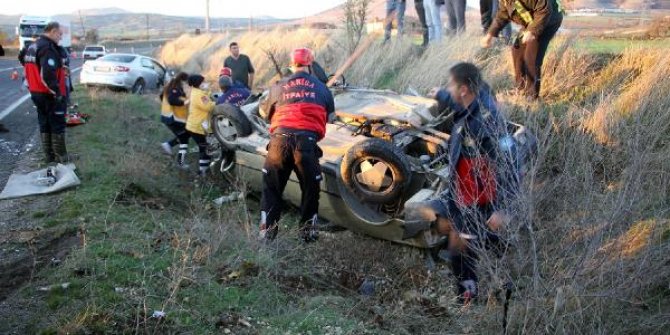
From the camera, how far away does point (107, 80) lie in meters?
15.4

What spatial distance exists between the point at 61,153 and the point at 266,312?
446cm

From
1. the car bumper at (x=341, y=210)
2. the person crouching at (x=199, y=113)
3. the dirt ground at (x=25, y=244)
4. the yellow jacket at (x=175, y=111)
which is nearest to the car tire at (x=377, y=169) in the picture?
the car bumper at (x=341, y=210)

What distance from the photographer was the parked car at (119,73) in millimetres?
15469

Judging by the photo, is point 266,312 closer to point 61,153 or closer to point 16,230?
point 16,230

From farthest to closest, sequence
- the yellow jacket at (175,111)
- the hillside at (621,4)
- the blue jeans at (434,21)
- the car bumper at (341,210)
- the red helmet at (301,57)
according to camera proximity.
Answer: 1. the blue jeans at (434,21)
2. the hillside at (621,4)
3. the yellow jacket at (175,111)
4. the red helmet at (301,57)
5. the car bumper at (341,210)

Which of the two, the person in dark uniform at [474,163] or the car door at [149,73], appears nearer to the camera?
the person in dark uniform at [474,163]

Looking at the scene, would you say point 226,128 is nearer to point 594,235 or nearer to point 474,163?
point 474,163

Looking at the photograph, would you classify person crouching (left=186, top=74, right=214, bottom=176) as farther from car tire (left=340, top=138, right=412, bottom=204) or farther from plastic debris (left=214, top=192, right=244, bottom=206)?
car tire (left=340, top=138, right=412, bottom=204)

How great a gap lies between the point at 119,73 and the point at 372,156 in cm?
1275

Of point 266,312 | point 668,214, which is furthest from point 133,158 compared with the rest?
point 668,214

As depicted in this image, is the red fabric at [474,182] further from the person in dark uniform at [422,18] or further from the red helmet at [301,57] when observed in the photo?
the person in dark uniform at [422,18]

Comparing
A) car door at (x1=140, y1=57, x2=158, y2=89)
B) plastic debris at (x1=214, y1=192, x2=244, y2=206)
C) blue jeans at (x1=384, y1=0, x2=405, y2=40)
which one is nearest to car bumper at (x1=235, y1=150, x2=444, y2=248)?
plastic debris at (x1=214, y1=192, x2=244, y2=206)

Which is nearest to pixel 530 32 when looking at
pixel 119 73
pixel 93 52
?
pixel 119 73

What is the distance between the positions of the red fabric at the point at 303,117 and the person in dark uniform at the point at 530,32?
2457 mm
